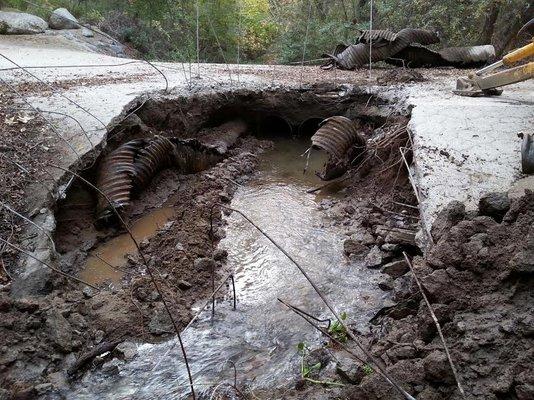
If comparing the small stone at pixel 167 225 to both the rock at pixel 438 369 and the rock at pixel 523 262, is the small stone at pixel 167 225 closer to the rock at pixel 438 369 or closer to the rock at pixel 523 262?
the rock at pixel 438 369

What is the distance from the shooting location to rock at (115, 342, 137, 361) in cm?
310

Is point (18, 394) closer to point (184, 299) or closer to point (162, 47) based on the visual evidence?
point (184, 299)

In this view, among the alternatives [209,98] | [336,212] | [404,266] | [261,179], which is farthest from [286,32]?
[404,266]

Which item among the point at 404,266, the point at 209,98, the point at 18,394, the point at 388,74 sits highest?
the point at 388,74

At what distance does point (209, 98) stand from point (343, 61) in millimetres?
3598

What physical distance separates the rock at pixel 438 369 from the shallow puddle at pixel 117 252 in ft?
9.24

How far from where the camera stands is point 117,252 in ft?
14.9

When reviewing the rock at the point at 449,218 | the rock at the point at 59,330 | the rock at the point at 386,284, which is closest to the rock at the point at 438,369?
the rock at the point at 449,218

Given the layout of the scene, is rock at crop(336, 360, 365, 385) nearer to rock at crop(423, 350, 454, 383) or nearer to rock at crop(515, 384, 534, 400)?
rock at crop(423, 350, 454, 383)

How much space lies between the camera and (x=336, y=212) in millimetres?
5438

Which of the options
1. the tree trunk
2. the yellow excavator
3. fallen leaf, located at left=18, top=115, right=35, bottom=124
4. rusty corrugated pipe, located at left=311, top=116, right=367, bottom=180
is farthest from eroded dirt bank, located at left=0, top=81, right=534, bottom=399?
the tree trunk

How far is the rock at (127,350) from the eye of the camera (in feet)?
10.2

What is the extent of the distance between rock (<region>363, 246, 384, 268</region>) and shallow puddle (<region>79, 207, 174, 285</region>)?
7.70ft

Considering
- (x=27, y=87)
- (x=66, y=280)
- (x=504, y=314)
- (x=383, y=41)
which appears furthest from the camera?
(x=383, y=41)
